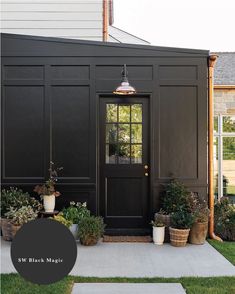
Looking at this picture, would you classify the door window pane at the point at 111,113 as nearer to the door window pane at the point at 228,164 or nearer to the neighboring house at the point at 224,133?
the neighboring house at the point at 224,133

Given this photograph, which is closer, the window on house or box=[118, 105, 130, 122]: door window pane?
box=[118, 105, 130, 122]: door window pane

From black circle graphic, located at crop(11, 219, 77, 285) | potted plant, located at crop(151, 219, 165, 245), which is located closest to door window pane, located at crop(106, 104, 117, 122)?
potted plant, located at crop(151, 219, 165, 245)

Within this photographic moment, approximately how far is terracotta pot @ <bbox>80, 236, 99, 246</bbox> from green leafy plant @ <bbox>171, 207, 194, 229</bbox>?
1.15m

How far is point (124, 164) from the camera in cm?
620

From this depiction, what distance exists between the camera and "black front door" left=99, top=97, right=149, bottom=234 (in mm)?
6176

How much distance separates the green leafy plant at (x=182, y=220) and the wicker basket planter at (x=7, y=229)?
7.47 ft

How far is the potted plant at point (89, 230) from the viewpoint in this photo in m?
5.32

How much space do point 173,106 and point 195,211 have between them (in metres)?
1.74

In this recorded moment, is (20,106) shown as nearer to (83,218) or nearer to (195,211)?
(83,218)

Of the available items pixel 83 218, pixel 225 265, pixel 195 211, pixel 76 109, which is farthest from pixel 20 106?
pixel 225 265

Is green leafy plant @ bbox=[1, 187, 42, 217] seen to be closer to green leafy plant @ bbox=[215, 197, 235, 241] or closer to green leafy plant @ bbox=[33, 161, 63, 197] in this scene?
green leafy plant @ bbox=[33, 161, 63, 197]

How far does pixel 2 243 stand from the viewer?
5.47 metres

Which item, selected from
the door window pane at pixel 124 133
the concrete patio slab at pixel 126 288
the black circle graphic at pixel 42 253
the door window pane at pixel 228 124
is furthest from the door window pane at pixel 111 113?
the black circle graphic at pixel 42 253

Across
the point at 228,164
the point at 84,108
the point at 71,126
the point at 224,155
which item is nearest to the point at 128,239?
the point at 71,126
